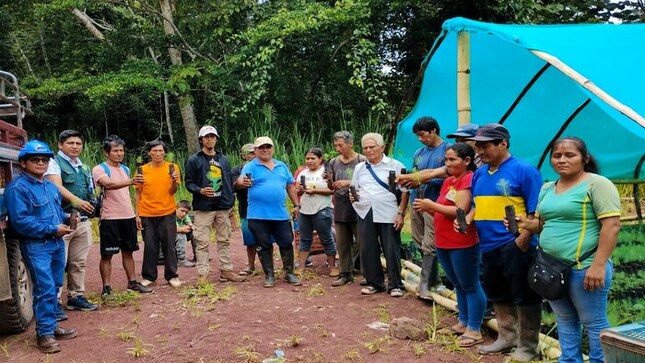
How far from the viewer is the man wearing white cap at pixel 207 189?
6406 millimetres

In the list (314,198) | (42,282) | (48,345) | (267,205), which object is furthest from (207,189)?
(48,345)

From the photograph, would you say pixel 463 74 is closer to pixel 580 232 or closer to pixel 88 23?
pixel 580 232

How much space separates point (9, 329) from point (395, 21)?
11510mm

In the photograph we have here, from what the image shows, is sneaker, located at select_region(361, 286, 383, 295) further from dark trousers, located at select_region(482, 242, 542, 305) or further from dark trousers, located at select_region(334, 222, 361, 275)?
dark trousers, located at select_region(482, 242, 542, 305)

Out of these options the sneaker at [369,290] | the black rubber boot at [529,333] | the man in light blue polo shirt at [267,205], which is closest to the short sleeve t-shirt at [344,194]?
the man in light blue polo shirt at [267,205]

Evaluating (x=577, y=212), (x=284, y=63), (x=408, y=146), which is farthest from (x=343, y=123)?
(x=577, y=212)

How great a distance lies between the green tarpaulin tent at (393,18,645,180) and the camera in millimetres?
4395

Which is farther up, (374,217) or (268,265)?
(374,217)

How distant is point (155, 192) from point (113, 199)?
1.55ft

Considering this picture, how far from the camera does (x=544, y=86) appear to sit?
21.6 ft

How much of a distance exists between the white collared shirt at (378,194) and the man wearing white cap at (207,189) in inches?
62.1

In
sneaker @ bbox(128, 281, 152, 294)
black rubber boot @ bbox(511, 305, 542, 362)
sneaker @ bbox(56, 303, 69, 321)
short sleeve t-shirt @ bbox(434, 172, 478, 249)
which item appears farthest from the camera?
sneaker @ bbox(128, 281, 152, 294)

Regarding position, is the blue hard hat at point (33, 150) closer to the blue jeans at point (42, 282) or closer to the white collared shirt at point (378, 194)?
the blue jeans at point (42, 282)

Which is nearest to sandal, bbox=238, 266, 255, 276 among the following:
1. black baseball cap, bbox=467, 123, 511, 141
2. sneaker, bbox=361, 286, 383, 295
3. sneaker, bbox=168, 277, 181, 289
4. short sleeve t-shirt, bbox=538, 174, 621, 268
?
sneaker, bbox=168, 277, 181, 289
